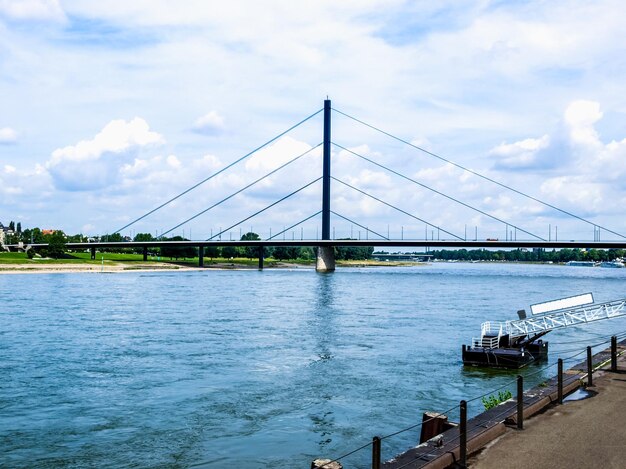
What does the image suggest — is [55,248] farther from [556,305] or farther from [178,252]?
[556,305]

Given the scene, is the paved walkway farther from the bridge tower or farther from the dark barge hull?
the bridge tower

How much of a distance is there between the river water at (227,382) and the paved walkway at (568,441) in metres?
3.61

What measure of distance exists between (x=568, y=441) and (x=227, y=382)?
45.9 feet

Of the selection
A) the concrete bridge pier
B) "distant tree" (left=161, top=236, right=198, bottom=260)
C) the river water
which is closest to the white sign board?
the river water

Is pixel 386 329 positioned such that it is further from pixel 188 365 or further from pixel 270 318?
pixel 188 365

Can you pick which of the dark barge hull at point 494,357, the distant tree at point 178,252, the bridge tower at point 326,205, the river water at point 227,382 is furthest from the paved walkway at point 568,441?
the distant tree at point 178,252

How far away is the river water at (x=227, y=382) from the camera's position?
16.2m

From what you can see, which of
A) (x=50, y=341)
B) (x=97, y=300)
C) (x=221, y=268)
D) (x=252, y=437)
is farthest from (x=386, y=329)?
(x=221, y=268)

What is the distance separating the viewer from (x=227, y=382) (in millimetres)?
23500

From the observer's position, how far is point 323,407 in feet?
65.4

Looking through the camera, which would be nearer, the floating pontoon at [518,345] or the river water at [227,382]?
the river water at [227,382]

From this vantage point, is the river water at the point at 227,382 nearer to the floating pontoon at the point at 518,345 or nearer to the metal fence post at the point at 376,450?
the floating pontoon at the point at 518,345

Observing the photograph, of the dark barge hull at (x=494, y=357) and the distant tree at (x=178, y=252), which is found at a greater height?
the distant tree at (x=178, y=252)

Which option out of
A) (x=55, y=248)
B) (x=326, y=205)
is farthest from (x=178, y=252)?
(x=326, y=205)
